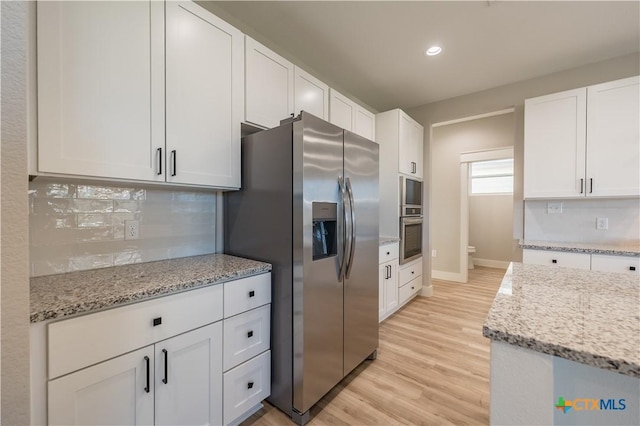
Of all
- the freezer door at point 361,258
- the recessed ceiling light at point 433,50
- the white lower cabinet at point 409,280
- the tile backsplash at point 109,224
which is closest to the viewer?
the tile backsplash at point 109,224

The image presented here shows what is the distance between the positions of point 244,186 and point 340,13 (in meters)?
1.53

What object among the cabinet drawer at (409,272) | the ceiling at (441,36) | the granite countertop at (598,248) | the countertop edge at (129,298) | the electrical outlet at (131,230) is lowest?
the cabinet drawer at (409,272)

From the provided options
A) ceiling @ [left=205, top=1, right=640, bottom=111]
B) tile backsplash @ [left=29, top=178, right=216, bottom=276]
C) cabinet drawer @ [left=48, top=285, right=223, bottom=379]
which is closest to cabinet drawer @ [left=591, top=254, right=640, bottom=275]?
ceiling @ [left=205, top=1, right=640, bottom=111]

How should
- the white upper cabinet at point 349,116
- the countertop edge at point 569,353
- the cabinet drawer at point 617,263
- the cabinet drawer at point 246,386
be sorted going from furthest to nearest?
the white upper cabinet at point 349,116 < the cabinet drawer at point 617,263 < the cabinet drawer at point 246,386 < the countertop edge at point 569,353

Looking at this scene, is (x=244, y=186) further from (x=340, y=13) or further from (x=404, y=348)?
(x=404, y=348)

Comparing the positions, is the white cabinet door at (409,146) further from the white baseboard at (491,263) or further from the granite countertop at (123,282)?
the white baseboard at (491,263)

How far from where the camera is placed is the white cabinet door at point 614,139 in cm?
229

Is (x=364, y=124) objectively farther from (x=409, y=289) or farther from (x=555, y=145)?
(x=409, y=289)

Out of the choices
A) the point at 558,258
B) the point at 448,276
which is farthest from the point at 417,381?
the point at 448,276

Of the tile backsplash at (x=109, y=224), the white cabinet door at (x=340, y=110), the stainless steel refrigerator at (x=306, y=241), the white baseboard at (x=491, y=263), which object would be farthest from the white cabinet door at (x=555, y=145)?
the white baseboard at (x=491, y=263)

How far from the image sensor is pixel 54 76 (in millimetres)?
1098

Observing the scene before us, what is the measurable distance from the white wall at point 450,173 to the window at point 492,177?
41.9 inches

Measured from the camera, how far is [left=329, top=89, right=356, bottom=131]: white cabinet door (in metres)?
2.54

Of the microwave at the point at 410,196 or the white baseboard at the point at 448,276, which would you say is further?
the white baseboard at the point at 448,276
